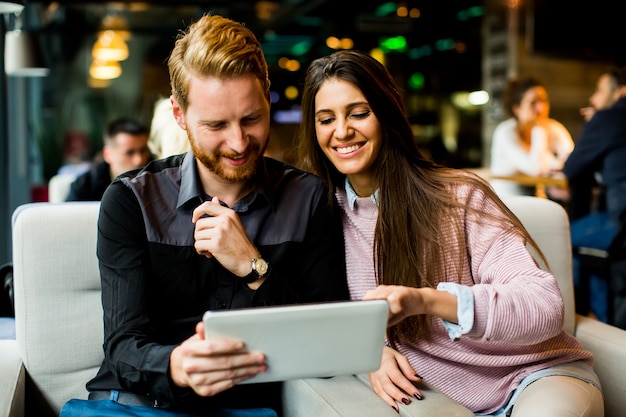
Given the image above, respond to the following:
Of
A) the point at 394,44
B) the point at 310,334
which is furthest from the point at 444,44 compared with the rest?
the point at 310,334

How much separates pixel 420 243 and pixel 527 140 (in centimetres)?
370

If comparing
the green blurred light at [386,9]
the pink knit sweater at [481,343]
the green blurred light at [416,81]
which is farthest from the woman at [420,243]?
the green blurred light at [416,81]

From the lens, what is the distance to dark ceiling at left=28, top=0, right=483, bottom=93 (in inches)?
355

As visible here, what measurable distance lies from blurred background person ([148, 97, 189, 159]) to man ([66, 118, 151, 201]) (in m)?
0.68

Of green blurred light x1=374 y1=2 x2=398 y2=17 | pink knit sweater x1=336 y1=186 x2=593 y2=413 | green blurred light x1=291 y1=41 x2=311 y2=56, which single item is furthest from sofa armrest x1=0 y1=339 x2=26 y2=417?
green blurred light x1=291 y1=41 x2=311 y2=56

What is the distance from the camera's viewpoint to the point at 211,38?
1.52 metres

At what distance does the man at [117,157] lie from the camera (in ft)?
11.7

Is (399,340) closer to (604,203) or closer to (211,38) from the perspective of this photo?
(211,38)

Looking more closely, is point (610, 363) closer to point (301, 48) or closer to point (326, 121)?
point (326, 121)

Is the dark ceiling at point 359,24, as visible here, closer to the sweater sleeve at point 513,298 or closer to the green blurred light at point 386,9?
the green blurred light at point 386,9

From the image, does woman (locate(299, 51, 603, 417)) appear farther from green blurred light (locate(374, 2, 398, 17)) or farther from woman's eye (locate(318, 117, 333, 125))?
green blurred light (locate(374, 2, 398, 17))

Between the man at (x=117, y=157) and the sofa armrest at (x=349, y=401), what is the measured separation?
2.23 meters

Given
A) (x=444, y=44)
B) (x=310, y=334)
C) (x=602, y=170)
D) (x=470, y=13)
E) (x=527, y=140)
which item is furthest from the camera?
(x=444, y=44)

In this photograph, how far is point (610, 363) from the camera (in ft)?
6.13
